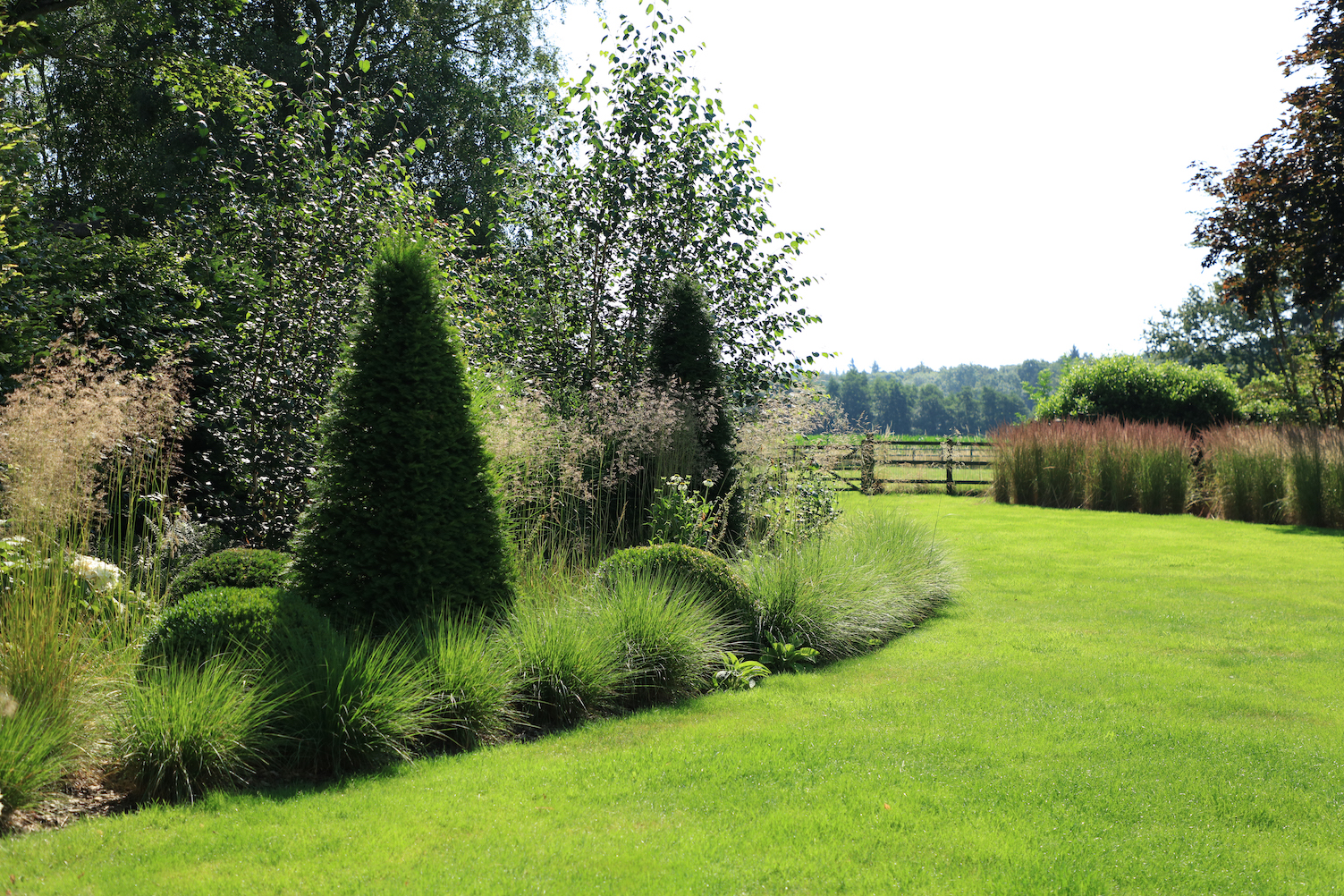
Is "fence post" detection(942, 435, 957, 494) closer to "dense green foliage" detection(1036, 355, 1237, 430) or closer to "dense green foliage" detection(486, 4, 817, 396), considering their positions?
"dense green foliage" detection(1036, 355, 1237, 430)

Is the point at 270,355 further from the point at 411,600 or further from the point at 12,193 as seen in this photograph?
the point at 411,600

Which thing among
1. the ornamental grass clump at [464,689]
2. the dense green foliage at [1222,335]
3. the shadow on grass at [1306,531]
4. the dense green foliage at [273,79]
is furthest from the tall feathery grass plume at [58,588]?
the dense green foliage at [1222,335]

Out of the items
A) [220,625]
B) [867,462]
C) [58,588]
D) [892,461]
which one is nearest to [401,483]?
[220,625]

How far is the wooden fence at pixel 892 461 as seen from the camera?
31.0 feet

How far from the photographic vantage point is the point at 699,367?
822cm

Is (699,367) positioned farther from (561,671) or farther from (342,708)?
(342,708)

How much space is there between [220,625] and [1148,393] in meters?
18.8

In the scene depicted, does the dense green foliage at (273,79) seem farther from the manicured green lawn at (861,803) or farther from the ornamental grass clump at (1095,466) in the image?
the manicured green lawn at (861,803)

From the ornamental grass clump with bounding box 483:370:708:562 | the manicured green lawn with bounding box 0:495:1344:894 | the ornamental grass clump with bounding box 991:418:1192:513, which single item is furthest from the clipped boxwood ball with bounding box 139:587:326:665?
the ornamental grass clump with bounding box 991:418:1192:513

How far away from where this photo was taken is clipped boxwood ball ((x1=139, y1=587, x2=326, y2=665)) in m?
3.78

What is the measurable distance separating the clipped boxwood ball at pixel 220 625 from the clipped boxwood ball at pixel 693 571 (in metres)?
2.00

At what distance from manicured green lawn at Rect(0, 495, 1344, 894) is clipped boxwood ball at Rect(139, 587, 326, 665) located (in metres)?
0.86

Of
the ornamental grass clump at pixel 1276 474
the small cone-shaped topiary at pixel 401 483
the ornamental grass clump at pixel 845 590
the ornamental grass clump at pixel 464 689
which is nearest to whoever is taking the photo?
the ornamental grass clump at pixel 464 689

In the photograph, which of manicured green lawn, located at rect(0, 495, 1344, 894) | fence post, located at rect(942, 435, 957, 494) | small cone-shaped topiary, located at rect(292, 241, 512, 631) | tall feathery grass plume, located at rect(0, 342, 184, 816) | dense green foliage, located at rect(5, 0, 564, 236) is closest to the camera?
manicured green lawn, located at rect(0, 495, 1344, 894)
